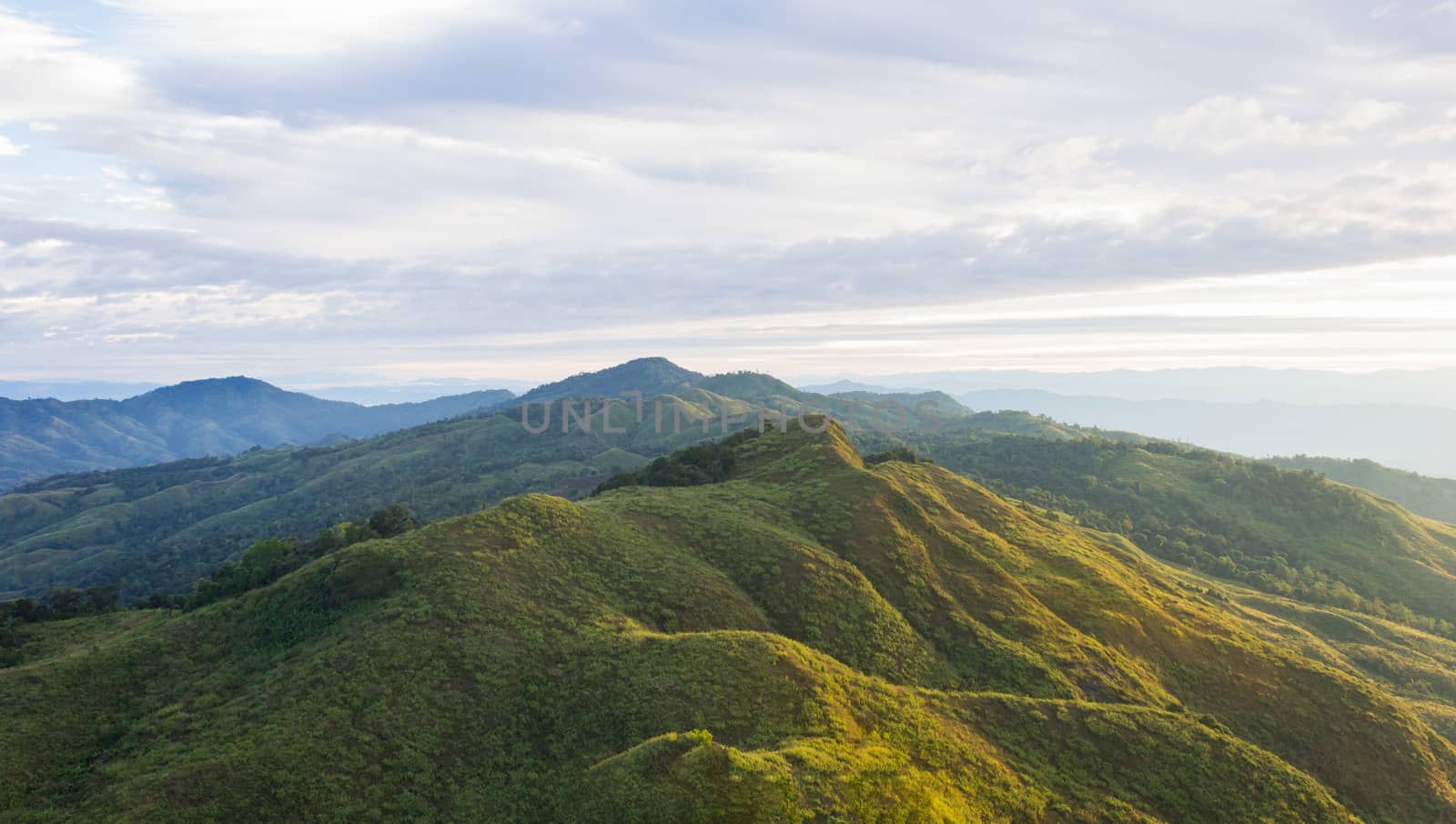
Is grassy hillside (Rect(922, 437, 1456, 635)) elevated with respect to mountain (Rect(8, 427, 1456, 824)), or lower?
lower

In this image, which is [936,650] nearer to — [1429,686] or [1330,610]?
[1429,686]

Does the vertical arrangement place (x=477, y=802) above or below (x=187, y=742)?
below

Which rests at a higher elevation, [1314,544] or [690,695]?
[690,695]

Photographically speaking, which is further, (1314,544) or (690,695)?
(1314,544)

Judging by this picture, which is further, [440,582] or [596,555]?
[596,555]

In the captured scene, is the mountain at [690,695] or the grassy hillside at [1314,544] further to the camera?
the grassy hillside at [1314,544]

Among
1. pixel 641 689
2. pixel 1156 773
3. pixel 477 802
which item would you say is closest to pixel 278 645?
pixel 477 802

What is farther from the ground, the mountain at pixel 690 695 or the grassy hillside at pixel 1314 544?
the mountain at pixel 690 695

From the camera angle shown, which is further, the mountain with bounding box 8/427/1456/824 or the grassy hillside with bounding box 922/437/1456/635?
the grassy hillside with bounding box 922/437/1456/635
